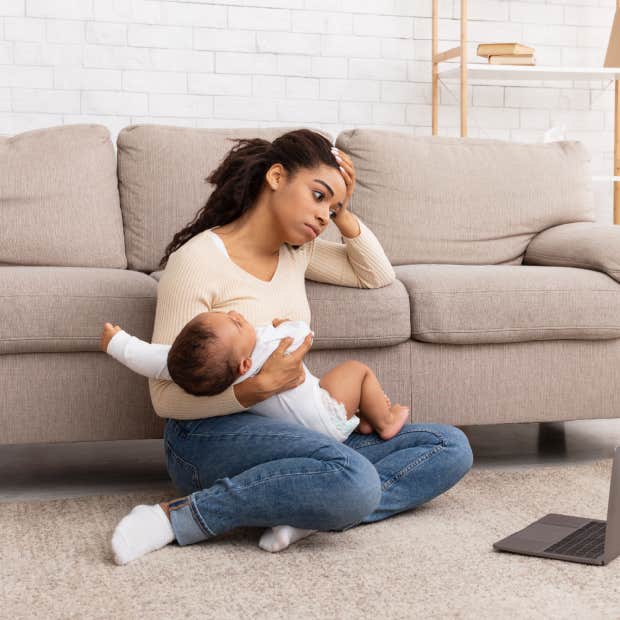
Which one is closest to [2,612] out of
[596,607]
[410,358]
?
[596,607]

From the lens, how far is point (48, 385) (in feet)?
7.10

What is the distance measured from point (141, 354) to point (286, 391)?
27 cm

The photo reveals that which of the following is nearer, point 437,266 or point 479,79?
point 437,266

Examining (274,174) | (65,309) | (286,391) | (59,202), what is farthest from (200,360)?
(59,202)

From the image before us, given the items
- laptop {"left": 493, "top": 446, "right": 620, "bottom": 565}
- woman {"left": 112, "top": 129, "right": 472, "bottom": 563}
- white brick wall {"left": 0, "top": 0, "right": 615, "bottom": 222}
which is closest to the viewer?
laptop {"left": 493, "top": 446, "right": 620, "bottom": 565}

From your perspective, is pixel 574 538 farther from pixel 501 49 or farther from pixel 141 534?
pixel 501 49

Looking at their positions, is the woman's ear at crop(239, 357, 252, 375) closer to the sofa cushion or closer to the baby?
the baby

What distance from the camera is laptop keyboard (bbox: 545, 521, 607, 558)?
1.73 metres

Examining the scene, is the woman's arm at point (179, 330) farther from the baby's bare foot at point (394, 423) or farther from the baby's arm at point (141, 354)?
the baby's bare foot at point (394, 423)

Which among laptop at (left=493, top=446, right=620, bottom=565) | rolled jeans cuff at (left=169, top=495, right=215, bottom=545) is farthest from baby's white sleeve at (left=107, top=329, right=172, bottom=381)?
laptop at (left=493, top=446, right=620, bottom=565)

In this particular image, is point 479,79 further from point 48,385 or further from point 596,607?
point 596,607

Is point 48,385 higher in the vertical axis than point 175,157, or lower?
lower

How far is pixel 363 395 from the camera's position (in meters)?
1.99

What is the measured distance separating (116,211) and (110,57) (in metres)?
1.44
